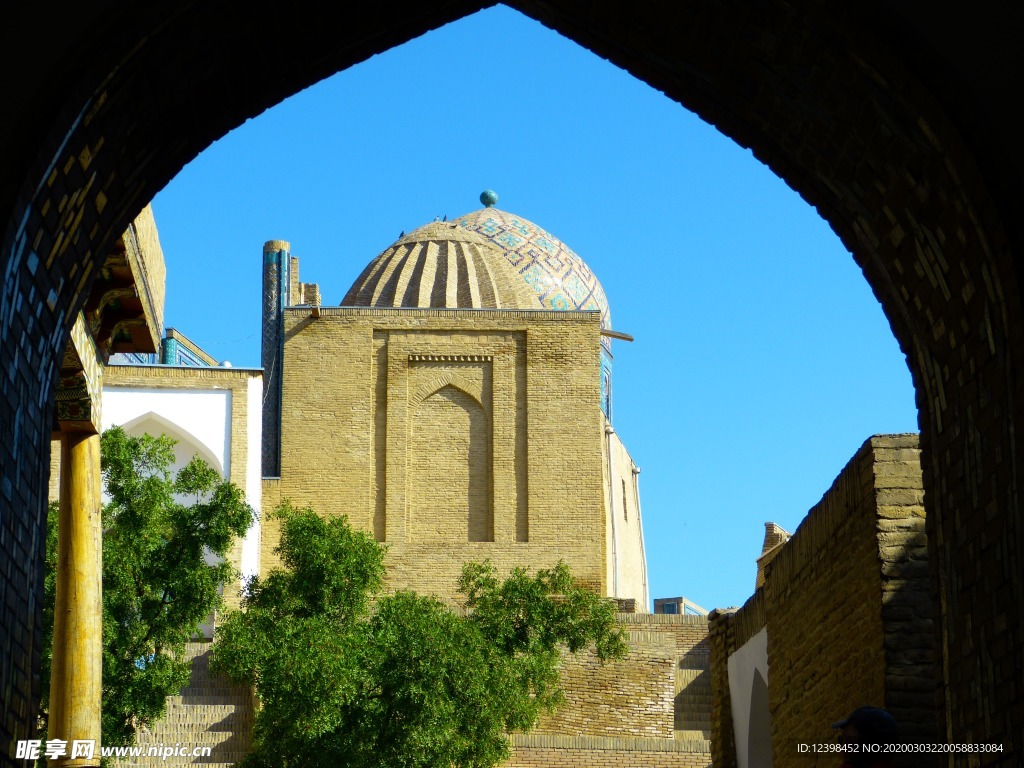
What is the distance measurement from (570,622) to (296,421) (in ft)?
30.5

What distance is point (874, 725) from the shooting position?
189 inches

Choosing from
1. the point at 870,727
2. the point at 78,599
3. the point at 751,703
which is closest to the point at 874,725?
the point at 870,727

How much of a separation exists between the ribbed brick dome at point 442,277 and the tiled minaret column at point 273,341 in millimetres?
2783

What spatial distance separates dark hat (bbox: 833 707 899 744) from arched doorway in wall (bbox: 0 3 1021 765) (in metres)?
0.33

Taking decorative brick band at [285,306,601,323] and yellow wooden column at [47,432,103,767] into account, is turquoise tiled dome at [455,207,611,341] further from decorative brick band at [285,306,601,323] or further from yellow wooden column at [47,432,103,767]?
yellow wooden column at [47,432,103,767]

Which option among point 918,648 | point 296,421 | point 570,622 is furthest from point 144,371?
point 918,648

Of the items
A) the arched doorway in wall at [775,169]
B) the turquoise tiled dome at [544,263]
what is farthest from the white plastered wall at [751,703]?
the turquoise tiled dome at [544,263]

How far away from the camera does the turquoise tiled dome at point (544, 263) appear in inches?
1510

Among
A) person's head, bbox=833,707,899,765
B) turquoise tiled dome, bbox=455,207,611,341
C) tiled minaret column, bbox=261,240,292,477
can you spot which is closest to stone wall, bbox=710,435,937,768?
person's head, bbox=833,707,899,765

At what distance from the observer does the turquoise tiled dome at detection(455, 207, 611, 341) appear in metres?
38.3

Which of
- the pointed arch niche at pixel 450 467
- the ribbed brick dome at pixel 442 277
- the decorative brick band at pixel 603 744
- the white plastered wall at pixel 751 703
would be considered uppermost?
the ribbed brick dome at pixel 442 277

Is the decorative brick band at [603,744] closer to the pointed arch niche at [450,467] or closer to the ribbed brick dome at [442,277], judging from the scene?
the pointed arch niche at [450,467]

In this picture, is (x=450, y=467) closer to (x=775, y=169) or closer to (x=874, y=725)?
(x=775, y=169)

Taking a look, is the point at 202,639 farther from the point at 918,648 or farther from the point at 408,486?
the point at 918,648
